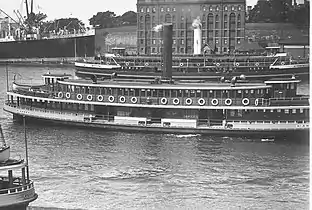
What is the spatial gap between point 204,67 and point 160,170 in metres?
7.46

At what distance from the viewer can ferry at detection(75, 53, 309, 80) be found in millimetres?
13133

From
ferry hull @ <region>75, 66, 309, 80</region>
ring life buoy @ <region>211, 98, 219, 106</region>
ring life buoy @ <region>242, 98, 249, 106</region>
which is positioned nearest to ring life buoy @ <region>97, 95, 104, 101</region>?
ring life buoy @ <region>211, 98, 219, 106</region>

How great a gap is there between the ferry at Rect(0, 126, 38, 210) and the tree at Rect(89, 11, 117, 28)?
51.2ft

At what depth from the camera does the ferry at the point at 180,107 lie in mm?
7789

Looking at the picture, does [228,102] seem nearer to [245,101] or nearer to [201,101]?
[245,101]

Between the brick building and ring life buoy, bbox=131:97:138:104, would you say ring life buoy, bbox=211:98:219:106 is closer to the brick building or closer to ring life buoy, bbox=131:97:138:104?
ring life buoy, bbox=131:97:138:104

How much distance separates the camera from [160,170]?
20.0 ft

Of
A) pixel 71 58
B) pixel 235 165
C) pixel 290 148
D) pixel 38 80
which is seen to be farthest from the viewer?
pixel 71 58

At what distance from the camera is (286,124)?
25.1 feet

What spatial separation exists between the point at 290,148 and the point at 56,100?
3.22m

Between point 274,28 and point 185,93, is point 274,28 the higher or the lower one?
the higher one

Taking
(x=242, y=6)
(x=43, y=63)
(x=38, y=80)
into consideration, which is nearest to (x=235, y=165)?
(x=38, y=80)

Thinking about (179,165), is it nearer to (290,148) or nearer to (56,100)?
(290,148)

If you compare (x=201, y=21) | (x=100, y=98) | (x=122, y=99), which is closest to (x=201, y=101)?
(x=122, y=99)
